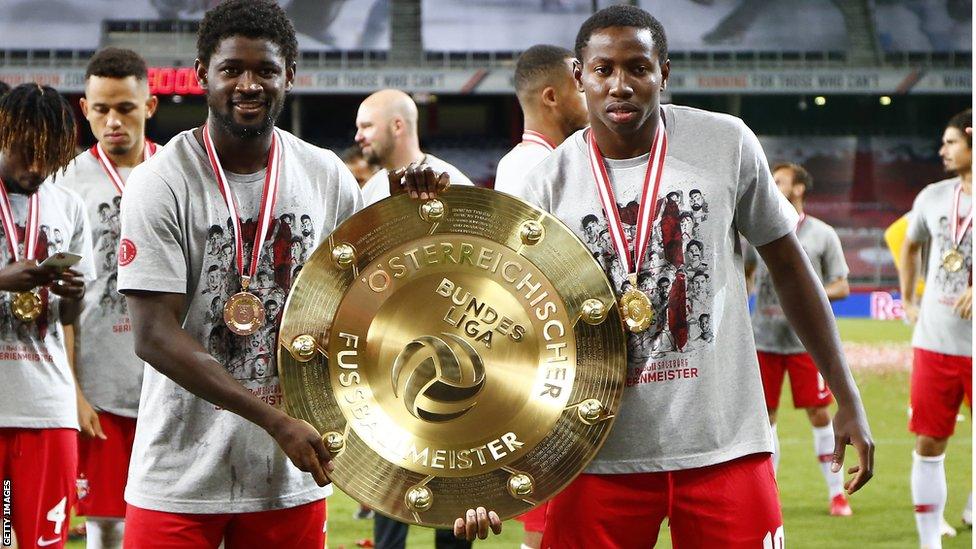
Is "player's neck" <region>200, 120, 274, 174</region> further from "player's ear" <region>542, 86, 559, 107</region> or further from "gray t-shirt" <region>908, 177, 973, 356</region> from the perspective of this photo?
"gray t-shirt" <region>908, 177, 973, 356</region>

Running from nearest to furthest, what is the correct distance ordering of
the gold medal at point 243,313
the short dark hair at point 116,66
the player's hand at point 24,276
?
1. the gold medal at point 243,313
2. the player's hand at point 24,276
3. the short dark hair at point 116,66

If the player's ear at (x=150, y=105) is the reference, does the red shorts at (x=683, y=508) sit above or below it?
below

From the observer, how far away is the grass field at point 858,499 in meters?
6.33

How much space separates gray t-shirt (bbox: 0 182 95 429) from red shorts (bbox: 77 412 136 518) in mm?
468

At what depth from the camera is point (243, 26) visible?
259 cm

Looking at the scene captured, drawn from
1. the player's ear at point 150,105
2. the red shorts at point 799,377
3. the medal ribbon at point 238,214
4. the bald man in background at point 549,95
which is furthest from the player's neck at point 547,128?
the red shorts at point 799,377

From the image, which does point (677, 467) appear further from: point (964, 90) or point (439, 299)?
point (964, 90)

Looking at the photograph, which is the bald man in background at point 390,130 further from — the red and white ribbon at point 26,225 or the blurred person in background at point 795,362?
the blurred person in background at point 795,362

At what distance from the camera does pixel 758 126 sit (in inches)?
1176

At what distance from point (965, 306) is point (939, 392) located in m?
0.42

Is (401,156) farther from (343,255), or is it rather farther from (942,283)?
(343,255)

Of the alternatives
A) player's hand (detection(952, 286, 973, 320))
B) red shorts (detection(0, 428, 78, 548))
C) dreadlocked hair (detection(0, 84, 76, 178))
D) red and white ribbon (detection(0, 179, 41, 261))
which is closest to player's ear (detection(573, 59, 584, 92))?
dreadlocked hair (detection(0, 84, 76, 178))

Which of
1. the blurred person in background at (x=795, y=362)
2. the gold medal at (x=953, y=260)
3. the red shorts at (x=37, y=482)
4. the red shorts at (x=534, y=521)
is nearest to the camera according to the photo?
the red shorts at (x=37, y=482)

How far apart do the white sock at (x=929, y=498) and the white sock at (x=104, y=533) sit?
11.6ft
